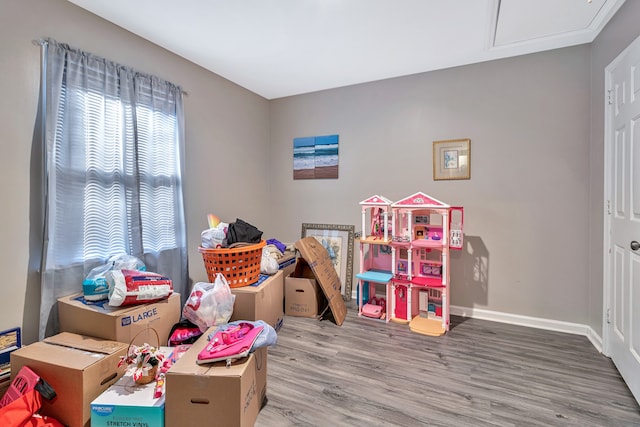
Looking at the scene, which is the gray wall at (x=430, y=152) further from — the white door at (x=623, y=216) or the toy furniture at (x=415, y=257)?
the toy furniture at (x=415, y=257)

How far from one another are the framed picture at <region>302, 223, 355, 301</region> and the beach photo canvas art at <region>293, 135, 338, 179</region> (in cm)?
64

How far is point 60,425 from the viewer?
144 cm

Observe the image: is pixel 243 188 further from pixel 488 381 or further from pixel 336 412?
pixel 488 381

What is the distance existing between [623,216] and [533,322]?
1.26 m

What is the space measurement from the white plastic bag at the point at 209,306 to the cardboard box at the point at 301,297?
2.73 ft

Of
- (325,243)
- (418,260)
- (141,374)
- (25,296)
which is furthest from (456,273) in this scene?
(25,296)

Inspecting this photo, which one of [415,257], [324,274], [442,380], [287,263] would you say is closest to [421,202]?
[415,257]

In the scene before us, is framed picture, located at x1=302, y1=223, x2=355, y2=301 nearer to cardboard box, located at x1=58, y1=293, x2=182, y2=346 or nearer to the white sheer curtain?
the white sheer curtain

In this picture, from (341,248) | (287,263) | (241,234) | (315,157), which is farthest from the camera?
(315,157)

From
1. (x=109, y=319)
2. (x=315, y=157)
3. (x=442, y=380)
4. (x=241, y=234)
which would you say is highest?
(x=315, y=157)

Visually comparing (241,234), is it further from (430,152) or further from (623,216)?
(623,216)

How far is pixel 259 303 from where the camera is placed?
2.33 meters

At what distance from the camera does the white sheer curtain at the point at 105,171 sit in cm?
182

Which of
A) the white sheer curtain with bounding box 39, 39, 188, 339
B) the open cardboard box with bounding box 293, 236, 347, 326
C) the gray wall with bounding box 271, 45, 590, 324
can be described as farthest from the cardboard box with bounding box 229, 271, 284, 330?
the gray wall with bounding box 271, 45, 590, 324
